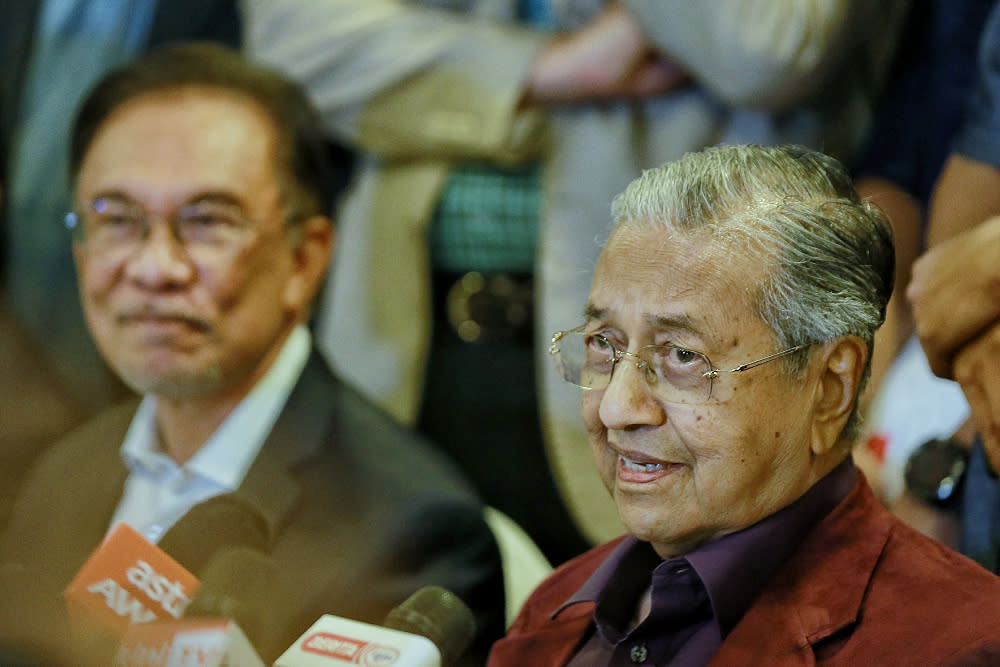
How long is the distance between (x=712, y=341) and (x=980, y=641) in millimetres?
349

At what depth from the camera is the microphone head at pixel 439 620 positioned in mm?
1204

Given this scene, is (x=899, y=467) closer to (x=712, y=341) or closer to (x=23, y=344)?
(x=712, y=341)

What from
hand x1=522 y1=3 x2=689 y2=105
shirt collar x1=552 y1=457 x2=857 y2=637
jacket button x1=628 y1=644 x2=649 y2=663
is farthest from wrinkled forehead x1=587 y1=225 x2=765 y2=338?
hand x1=522 y1=3 x2=689 y2=105

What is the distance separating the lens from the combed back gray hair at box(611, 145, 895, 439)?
1.15m

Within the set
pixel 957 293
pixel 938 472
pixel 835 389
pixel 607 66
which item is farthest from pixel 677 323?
pixel 607 66

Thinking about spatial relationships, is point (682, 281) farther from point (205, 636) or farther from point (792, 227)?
point (205, 636)

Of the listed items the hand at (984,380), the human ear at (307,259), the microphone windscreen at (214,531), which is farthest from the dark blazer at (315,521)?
the hand at (984,380)

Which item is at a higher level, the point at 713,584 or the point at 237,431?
Answer: the point at 237,431

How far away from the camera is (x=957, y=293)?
1.24 meters

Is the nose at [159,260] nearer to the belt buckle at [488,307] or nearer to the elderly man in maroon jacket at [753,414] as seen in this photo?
the belt buckle at [488,307]

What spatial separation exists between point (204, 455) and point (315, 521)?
0.65 ft

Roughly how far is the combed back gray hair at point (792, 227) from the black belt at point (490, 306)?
805 mm

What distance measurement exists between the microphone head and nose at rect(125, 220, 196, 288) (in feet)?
1.90

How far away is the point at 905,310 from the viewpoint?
64.9 inches
